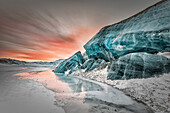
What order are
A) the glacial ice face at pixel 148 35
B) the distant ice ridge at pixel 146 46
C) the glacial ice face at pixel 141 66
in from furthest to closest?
the glacial ice face at pixel 148 35 → the distant ice ridge at pixel 146 46 → the glacial ice face at pixel 141 66

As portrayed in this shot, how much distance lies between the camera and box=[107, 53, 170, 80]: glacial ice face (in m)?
9.82

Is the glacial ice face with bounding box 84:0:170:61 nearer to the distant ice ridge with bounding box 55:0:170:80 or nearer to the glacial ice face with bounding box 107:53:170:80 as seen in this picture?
the distant ice ridge with bounding box 55:0:170:80

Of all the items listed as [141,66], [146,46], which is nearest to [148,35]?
[146,46]

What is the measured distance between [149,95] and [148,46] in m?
10.9

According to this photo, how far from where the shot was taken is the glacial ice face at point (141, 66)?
32.2 feet

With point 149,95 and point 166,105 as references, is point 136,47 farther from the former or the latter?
point 166,105

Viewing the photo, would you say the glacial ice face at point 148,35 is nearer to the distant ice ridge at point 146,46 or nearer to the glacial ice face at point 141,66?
the distant ice ridge at point 146,46

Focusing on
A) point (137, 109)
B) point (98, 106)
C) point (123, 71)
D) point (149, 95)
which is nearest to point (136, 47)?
point (123, 71)

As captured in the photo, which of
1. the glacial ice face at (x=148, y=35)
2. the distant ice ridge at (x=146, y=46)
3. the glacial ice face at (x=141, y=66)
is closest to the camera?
the glacial ice face at (x=141, y=66)

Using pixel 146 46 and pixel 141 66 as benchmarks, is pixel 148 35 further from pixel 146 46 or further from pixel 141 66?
pixel 141 66

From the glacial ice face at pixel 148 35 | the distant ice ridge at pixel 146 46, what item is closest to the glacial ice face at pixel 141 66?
the distant ice ridge at pixel 146 46

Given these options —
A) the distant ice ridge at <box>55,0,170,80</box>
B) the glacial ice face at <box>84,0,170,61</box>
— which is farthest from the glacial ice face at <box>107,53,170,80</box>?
the glacial ice face at <box>84,0,170,61</box>

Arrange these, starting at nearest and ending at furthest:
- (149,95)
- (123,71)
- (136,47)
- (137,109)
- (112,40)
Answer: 1. (137,109)
2. (149,95)
3. (123,71)
4. (136,47)
5. (112,40)

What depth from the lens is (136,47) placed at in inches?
589
